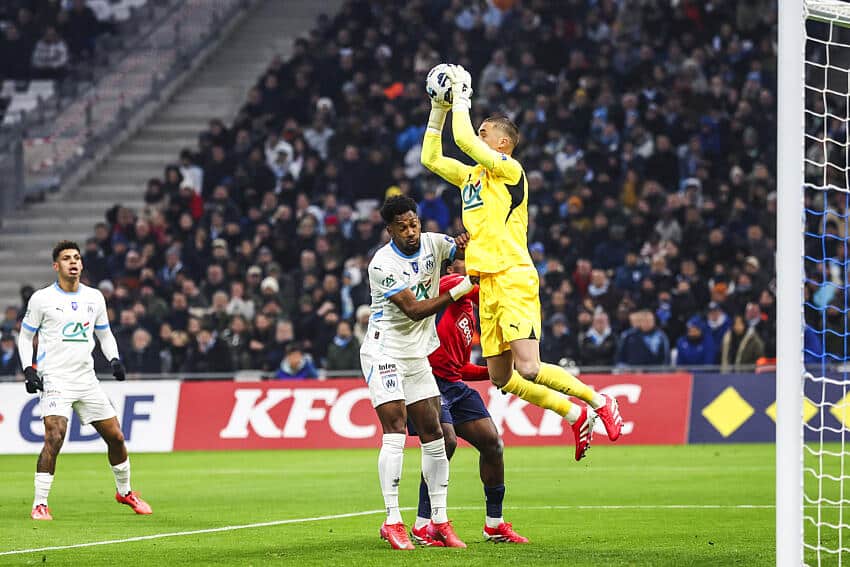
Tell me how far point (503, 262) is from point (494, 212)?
1.09 ft

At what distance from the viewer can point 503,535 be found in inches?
384

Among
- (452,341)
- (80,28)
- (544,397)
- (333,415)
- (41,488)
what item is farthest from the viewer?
(80,28)

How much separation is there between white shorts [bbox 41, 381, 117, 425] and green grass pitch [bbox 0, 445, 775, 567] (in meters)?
0.87

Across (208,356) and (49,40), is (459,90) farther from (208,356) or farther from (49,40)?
(49,40)

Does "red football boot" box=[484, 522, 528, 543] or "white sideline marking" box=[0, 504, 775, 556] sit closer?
"red football boot" box=[484, 522, 528, 543]

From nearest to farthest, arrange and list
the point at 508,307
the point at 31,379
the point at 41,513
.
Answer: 1. the point at 508,307
2. the point at 41,513
3. the point at 31,379

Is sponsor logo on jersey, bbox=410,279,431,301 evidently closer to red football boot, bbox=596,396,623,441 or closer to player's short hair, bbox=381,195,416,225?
player's short hair, bbox=381,195,416,225

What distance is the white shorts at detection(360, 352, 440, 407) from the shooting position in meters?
9.47

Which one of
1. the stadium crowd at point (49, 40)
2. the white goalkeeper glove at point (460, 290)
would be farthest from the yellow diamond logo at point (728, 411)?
the stadium crowd at point (49, 40)

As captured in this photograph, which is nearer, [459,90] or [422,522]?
[459,90]

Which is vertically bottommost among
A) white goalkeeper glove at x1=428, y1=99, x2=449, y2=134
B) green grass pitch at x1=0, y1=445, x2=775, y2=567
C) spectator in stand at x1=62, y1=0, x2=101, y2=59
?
green grass pitch at x1=0, y1=445, x2=775, y2=567

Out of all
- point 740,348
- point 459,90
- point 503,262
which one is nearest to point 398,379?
point 503,262

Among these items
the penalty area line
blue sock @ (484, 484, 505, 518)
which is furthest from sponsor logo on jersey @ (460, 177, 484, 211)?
the penalty area line

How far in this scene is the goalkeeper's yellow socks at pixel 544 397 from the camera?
9414 mm
